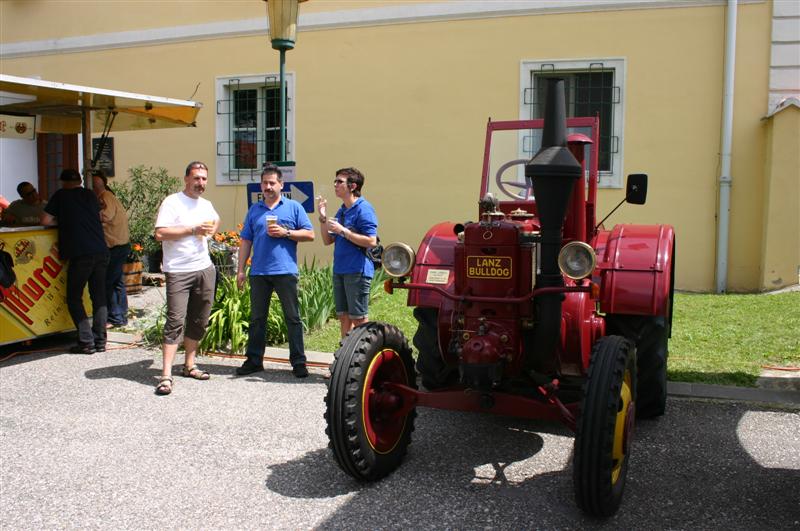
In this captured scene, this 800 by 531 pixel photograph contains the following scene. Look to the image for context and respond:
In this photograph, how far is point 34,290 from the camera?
739 centimetres

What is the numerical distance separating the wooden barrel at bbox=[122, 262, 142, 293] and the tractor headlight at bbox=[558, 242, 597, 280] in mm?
8207

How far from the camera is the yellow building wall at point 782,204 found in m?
9.35

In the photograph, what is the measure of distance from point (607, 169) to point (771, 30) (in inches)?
103

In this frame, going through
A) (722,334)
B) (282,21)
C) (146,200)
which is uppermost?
(282,21)

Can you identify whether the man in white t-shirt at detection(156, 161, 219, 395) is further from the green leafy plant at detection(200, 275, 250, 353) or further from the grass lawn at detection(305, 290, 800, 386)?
the grass lawn at detection(305, 290, 800, 386)

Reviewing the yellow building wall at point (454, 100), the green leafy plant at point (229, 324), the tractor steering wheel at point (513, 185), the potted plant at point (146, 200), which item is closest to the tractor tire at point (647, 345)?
the tractor steering wheel at point (513, 185)

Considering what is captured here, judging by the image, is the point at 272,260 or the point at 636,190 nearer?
the point at 636,190

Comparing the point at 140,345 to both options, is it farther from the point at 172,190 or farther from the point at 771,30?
the point at 771,30

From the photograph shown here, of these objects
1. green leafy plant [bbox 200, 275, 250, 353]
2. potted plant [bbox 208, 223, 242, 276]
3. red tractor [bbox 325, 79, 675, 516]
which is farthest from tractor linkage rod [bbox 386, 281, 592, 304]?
potted plant [bbox 208, 223, 242, 276]

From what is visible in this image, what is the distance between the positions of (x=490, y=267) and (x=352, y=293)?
255 centimetres

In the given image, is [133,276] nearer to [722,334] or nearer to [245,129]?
[245,129]

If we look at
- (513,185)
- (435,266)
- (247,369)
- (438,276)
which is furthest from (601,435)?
(247,369)

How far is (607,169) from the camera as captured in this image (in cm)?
1061

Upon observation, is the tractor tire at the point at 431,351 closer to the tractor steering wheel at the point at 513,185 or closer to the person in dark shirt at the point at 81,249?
the tractor steering wheel at the point at 513,185
